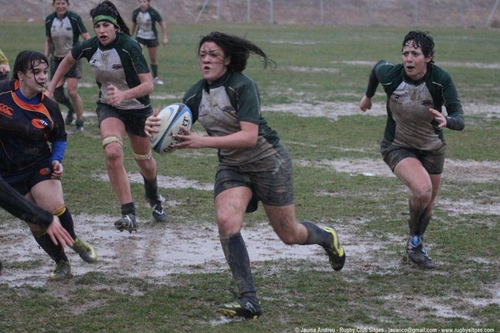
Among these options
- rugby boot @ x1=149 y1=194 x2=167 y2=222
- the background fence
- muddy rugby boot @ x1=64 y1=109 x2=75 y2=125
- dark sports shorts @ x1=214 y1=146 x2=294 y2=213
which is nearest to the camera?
dark sports shorts @ x1=214 y1=146 x2=294 y2=213

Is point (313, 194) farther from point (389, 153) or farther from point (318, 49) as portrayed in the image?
point (318, 49)

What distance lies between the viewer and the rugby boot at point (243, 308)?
18.9 feet

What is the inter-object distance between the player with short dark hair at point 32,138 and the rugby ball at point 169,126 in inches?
41.7

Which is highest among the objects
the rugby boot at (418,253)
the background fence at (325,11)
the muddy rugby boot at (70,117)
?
the rugby boot at (418,253)

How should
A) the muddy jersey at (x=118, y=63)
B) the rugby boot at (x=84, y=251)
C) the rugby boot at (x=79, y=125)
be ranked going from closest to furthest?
the rugby boot at (x=84, y=251) < the muddy jersey at (x=118, y=63) < the rugby boot at (x=79, y=125)

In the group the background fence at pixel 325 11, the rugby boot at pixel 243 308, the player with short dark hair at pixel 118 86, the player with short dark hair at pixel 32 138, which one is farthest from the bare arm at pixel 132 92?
the background fence at pixel 325 11

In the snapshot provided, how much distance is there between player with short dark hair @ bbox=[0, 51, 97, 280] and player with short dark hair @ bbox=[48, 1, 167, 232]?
4.36 ft

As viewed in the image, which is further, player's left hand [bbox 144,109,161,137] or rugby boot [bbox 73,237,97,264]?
rugby boot [bbox 73,237,97,264]

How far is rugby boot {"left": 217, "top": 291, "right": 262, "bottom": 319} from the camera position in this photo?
576 cm

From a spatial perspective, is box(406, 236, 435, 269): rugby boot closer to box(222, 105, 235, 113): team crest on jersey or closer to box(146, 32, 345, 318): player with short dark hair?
box(146, 32, 345, 318): player with short dark hair

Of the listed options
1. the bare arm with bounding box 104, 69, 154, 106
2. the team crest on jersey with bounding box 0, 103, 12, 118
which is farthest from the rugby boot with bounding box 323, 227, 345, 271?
the team crest on jersey with bounding box 0, 103, 12, 118

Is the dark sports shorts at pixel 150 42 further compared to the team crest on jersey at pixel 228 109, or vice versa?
the dark sports shorts at pixel 150 42

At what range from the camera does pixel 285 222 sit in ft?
20.6

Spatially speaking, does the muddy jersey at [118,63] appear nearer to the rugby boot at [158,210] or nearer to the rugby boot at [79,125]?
the rugby boot at [158,210]
